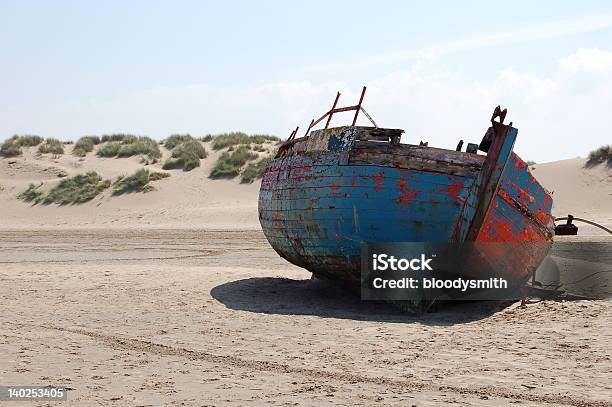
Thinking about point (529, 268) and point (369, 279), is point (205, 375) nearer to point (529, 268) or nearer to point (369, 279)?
point (369, 279)

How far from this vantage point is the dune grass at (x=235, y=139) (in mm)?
33656

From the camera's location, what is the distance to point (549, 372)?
5164 millimetres

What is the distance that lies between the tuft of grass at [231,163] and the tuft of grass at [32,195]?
6274mm

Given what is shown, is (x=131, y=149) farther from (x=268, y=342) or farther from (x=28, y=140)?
(x=268, y=342)

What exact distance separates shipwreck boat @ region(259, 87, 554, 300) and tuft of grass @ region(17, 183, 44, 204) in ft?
72.3

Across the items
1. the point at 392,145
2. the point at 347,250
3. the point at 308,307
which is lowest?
the point at 308,307

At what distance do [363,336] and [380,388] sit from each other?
1762 mm

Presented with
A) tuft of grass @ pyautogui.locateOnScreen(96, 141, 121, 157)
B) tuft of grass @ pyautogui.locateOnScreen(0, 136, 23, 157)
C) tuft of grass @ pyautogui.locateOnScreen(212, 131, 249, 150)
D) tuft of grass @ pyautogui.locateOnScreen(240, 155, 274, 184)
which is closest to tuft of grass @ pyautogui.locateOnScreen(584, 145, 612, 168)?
tuft of grass @ pyautogui.locateOnScreen(240, 155, 274, 184)

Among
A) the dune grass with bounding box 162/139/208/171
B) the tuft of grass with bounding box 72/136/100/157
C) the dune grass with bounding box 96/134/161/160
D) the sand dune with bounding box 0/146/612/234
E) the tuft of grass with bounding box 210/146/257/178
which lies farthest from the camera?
the tuft of grass with bounding box 72/136/100/157

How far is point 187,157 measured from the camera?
31469 millimetres

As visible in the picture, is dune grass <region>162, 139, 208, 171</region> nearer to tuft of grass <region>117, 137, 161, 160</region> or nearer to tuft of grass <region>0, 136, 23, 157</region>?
tuft of grass <region>117, 137, 161, 160</region>

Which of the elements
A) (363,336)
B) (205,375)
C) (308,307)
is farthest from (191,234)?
(205,375)

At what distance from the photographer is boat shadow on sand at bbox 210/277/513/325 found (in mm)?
7748

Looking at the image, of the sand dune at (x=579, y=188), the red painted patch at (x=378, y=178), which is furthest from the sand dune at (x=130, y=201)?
the red painted patch at (x=378, y=178)
